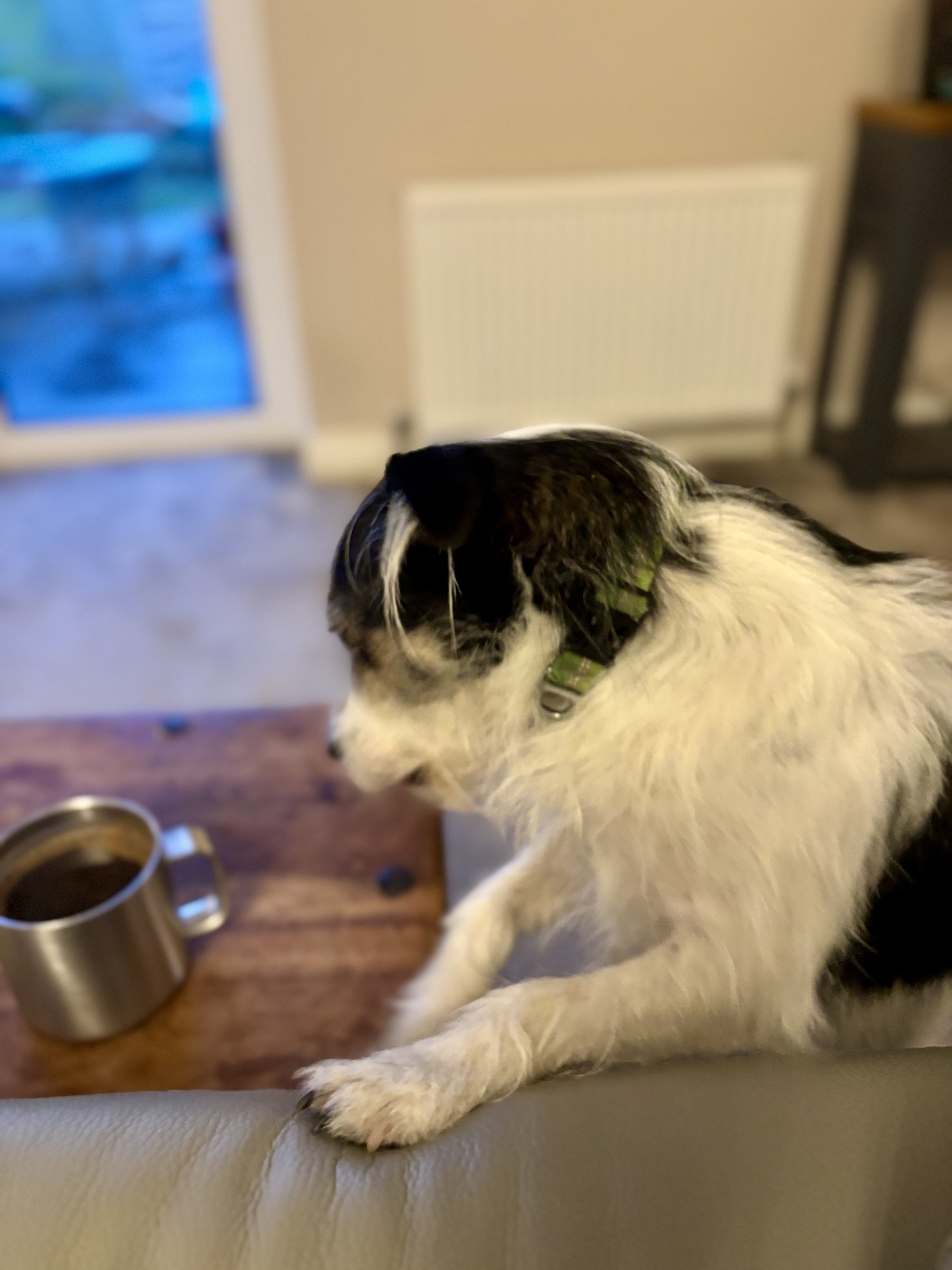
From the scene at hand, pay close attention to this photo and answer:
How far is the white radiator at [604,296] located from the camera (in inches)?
112

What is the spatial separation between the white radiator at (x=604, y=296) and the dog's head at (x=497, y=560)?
219 centimetres

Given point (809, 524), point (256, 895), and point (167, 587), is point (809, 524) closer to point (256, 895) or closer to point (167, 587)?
point (256, 895)

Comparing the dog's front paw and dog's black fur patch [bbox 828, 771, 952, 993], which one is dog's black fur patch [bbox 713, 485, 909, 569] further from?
the dog's front paw

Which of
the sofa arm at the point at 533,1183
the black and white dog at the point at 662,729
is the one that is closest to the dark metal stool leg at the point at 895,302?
the black and white dog at the point at 662,729

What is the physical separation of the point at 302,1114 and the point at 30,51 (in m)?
3.92

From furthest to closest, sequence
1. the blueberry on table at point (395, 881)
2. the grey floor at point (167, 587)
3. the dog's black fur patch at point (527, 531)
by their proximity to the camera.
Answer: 1. the grey floor at point (167, 587)
2. the blueberry on table at point (395, 881)
3. the dog's black fur patch at point (527, 531)

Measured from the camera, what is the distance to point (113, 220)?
429cm

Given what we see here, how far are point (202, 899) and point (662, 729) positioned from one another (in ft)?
1.73

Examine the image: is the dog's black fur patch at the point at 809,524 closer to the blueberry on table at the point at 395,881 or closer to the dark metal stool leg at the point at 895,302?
the blueberry on table at the point at 395,881

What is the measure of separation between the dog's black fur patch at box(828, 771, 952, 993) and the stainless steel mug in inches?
25.3

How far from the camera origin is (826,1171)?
701 mm

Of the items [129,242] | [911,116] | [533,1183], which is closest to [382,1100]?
[533,1183]

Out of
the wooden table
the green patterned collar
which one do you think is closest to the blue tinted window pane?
the wooden table

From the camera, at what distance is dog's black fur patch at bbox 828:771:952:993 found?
3.03ft
